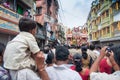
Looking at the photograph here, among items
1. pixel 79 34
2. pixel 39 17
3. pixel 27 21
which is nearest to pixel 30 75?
pixel 27 21

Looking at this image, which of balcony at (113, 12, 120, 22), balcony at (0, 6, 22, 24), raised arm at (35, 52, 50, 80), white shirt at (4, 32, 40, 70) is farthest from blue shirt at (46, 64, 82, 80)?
balcony at (113, 12, 120, 22)

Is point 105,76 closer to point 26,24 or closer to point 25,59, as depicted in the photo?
point 25,59

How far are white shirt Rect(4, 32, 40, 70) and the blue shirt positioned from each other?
436mm

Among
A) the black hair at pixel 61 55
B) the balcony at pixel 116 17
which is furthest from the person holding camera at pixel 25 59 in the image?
the balcony at pixel 116 17

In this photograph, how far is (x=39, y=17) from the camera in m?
43.4

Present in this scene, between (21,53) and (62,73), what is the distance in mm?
667

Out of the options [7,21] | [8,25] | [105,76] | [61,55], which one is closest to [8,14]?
[7,21]

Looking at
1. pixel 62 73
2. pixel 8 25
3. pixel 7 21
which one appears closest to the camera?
pixel 62 73

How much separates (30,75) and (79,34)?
6974 centimetres

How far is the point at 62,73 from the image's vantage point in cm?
349

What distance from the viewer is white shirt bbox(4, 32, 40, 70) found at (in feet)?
10.2

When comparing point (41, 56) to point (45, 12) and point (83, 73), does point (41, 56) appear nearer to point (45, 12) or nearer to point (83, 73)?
point (83, 73)

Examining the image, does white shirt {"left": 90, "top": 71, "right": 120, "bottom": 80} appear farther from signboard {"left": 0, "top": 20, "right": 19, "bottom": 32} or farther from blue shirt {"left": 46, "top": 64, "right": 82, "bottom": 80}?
signboard {"left": 0, "top": 20, "right": 19, "bottom": 32}

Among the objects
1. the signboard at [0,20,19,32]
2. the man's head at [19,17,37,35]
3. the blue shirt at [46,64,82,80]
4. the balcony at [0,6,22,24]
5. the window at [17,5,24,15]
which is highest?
the window at [17,5,24,15]
